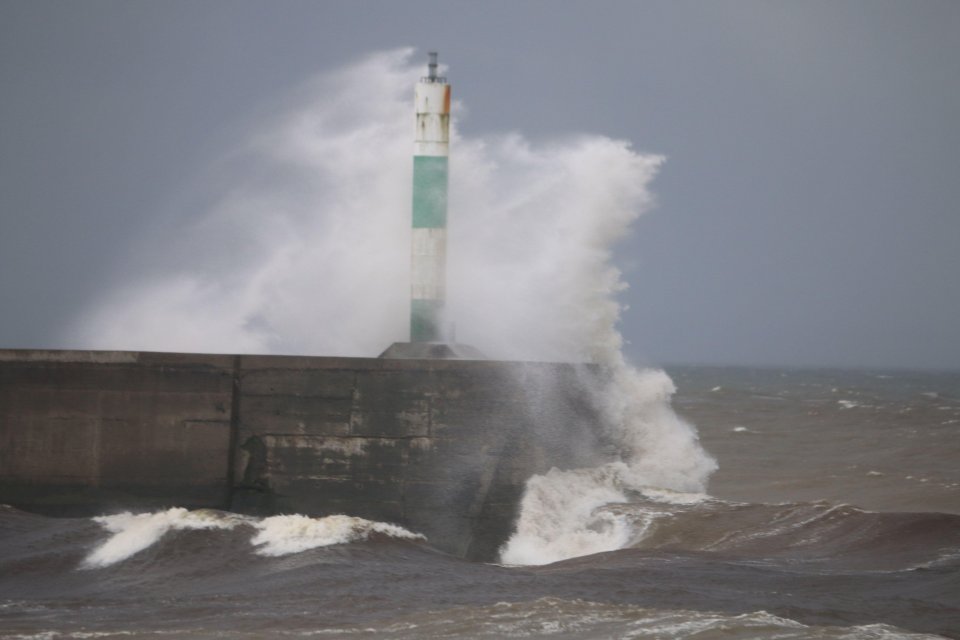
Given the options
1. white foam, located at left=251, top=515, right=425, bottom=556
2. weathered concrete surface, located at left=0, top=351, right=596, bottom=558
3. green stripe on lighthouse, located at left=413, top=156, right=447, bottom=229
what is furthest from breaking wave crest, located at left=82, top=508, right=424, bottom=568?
green stripe on lighthouse, located at left=413, top=156, right=447, bottom=229

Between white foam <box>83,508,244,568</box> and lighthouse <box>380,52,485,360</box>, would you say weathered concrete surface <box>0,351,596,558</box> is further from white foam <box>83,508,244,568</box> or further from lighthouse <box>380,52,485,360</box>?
lighthouse <box>380,52,485,360</box>

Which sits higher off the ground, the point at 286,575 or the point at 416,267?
the point at 416,267

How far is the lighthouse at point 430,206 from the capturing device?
1356 centimetres

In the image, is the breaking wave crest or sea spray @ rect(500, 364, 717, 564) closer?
the breaking wave crest

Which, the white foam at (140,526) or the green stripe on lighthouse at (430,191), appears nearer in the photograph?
the white foam at (140,526)

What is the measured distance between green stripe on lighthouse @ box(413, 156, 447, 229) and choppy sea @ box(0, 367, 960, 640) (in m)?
4.14

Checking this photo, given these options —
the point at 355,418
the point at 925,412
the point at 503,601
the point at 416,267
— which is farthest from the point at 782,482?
the point at 925,412

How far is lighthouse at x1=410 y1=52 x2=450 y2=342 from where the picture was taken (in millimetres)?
13562

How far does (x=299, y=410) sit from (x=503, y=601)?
3.49 m

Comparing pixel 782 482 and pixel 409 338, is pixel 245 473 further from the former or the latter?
pixel 782 482

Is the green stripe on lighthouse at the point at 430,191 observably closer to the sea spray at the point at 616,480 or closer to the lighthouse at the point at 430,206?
the lighthouse at the point at 430,206

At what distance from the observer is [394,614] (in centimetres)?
748

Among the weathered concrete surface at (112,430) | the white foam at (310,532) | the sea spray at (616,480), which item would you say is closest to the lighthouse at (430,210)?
the sea spray at (616,480)

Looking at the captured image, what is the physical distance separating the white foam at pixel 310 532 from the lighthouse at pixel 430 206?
381 centimetres
